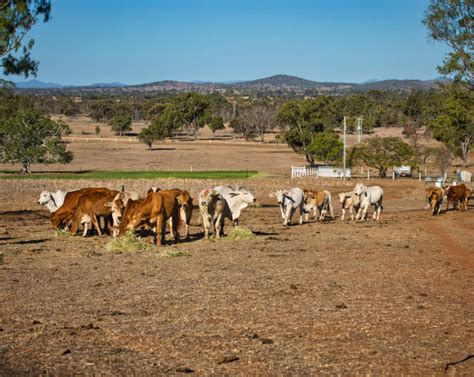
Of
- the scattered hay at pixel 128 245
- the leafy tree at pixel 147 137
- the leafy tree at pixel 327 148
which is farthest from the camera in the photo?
the leafy tree at pixel 147 137

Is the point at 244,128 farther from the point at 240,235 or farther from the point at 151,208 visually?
the point at 151,208

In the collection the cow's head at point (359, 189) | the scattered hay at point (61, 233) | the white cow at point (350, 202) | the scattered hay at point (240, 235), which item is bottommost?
the scattered hay at point (61, 233)

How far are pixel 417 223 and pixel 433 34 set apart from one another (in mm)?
13342

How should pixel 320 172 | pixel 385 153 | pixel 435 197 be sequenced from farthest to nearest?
pixel 320 172
pixel 385 153
pixel 435 197

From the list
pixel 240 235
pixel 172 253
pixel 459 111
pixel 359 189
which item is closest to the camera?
pixel 172 253

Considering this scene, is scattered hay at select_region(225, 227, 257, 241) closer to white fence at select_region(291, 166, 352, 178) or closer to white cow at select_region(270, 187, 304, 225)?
white cow at select_region(270, 187, 304, 225)

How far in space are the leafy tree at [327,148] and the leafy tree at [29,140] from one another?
2343cm

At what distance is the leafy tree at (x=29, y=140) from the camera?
227 ft

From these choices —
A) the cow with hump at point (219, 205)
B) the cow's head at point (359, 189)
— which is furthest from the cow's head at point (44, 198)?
the cow's head at point (359, 189)

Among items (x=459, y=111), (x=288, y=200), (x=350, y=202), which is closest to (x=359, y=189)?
(x=350, y=202)

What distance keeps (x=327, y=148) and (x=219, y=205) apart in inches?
1907

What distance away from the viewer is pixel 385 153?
62812 millimetres

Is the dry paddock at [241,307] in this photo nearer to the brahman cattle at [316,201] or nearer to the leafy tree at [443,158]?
the brahman cattle at [316,201]

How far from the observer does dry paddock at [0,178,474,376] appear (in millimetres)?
9492
